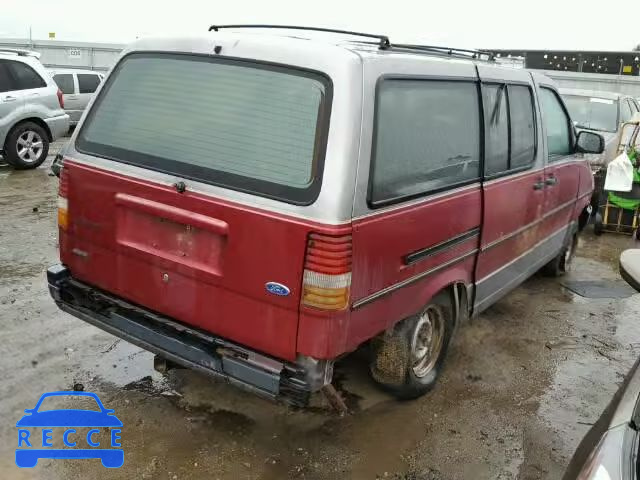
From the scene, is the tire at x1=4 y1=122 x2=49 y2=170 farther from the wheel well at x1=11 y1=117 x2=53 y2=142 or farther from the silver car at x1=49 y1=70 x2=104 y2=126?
the silver car at x1=49 y1=70 x2=104 y2=126

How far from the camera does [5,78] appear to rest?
9383mm

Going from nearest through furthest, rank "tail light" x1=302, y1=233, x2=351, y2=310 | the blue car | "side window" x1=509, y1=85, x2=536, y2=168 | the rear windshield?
1. "tail light" x1=302, y1=233, x2=351, y2=310
2. the rear windshield
3. the blue car
4. "side window" x1=509, y1=85, x2=536, y2=168

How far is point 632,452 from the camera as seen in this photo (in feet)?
6.03

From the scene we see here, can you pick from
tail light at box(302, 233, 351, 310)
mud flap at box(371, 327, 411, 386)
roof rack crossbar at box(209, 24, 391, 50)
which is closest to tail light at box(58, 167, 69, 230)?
roof rack crossbar at box(209, 24, 391, 50)

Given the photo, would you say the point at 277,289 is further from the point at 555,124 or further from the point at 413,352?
the point at 555,124

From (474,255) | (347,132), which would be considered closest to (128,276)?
(347,132)

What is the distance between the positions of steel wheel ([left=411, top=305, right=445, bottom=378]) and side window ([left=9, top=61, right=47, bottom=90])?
854cm

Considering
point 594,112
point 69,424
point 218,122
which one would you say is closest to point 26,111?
point 69,424

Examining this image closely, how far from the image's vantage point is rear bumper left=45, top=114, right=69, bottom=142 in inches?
393

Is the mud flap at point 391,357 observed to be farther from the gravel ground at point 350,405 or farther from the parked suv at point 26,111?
the parked suv at point 26,111

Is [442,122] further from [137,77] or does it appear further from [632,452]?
[632,452]

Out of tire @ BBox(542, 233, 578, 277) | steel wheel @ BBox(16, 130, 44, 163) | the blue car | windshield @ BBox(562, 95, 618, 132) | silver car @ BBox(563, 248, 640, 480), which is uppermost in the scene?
windshield @ BBox(562, 95, 618, 132)

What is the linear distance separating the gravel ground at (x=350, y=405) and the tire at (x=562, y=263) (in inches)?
44.7

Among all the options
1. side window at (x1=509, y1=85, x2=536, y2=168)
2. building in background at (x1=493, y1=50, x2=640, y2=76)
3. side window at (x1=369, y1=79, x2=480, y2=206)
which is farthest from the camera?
building in background at (x1=493, y1=50, x2=640, y2=76)
